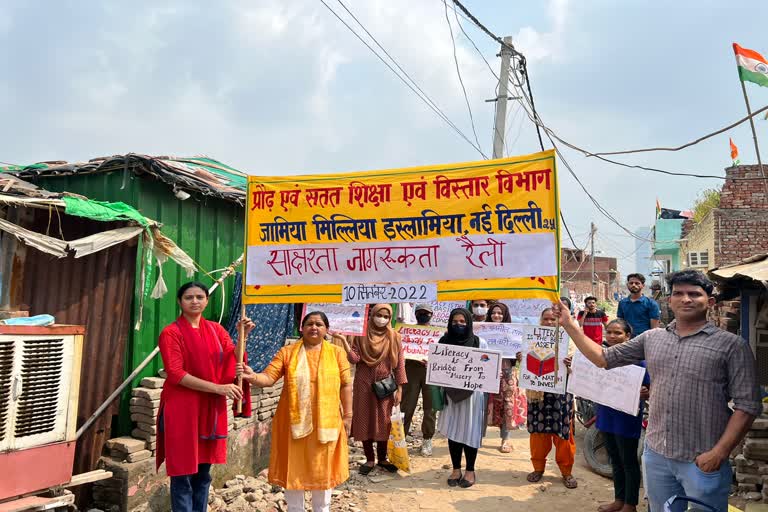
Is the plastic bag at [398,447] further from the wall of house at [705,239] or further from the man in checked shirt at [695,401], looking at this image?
the wall of house at [705,239]

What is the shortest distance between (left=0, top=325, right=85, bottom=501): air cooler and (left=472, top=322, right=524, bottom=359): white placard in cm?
476

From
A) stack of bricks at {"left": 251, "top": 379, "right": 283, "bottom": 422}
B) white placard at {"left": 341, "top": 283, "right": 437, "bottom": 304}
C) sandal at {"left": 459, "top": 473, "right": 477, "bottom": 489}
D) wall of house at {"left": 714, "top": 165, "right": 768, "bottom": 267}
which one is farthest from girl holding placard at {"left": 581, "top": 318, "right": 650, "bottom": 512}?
wall of house at {"left": 714, "top": 165, "right": 768, "bottom": 267}

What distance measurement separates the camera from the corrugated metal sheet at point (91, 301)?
15.1 feet

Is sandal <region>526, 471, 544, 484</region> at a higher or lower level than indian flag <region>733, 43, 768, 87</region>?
lower

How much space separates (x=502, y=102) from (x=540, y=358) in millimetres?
6840

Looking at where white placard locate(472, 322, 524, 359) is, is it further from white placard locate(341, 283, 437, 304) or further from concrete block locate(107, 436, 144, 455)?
concrete block locate(107, 436, 144, 455)

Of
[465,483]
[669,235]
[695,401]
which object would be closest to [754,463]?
[465,483]

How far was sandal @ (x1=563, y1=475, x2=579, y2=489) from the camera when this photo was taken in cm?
550

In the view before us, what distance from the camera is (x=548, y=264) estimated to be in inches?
136

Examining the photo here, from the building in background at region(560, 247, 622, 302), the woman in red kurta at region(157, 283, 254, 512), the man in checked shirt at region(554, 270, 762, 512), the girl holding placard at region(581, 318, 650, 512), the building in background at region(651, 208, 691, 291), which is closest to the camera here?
the man in checked shirt at region(554, 270, 762, 512)

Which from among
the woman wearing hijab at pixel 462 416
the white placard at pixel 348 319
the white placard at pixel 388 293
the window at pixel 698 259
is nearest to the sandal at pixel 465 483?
the woman wearing hijab at pixel 462 416

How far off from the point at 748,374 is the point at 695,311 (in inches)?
14.0

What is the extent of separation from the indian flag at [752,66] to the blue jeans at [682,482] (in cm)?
453

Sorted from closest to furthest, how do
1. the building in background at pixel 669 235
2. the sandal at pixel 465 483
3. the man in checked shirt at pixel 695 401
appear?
the man in checked shirt at pixel 695 401
the sandal at pixel 465 483
the building in background at pixel 669 235
